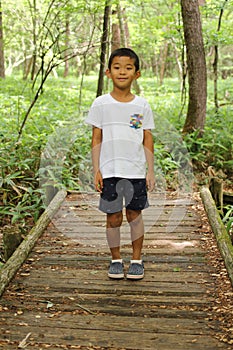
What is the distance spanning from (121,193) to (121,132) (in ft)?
1.58

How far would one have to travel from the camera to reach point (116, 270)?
3.57 metres

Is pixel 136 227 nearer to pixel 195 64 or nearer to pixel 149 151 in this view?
pixel 149 151

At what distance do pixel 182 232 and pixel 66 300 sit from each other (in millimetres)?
1844

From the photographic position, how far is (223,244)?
13.3 feet

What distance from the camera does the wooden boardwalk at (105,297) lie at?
271 cm

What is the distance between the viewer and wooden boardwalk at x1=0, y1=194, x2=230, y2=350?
2711 millimetres

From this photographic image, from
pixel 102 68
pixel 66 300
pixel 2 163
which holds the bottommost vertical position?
pixel 66 300

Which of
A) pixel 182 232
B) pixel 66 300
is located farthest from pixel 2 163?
pixel 66 300

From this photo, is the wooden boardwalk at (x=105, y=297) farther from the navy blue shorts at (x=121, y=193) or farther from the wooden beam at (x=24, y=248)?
the navy blue shorts at (x=121, y=193)

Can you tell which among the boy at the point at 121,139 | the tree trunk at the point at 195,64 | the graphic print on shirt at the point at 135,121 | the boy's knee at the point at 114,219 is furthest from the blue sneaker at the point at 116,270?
the tree trunk at the point at 195,64

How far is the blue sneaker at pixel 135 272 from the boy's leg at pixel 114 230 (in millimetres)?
164

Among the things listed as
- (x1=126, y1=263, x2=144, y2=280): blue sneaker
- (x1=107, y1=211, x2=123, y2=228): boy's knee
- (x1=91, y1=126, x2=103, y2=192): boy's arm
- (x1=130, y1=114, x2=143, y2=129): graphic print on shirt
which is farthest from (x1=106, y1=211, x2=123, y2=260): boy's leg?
(x1=130, y1=114, x2=143, y2=129): graphic print on shirt

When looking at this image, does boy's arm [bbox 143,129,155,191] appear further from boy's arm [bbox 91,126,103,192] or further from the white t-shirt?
boy's arm [bbox 91,126,103,192]

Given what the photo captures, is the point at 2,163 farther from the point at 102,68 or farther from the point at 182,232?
the point at 102,68
